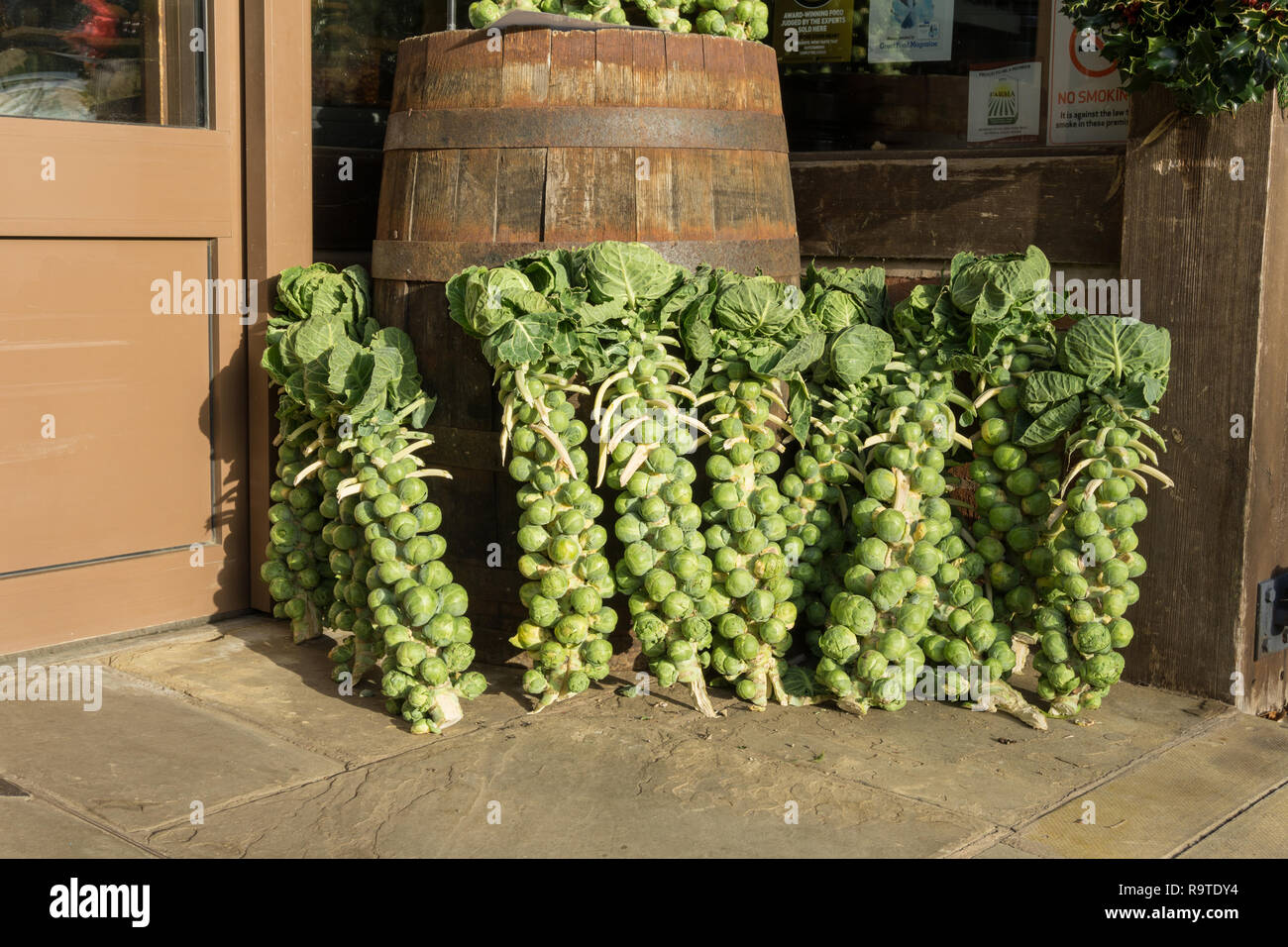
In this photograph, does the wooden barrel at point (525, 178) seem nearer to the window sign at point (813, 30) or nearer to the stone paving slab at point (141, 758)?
the stone paving slab at point (141, 758)

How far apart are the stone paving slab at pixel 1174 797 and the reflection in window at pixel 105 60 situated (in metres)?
2.84

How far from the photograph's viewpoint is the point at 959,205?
12.7 feet

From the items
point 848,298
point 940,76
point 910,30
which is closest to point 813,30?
point 910,30

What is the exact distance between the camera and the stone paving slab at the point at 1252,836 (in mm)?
2631

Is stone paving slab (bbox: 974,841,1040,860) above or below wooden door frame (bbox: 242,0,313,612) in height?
below

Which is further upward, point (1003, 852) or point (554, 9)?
point (554, 9)

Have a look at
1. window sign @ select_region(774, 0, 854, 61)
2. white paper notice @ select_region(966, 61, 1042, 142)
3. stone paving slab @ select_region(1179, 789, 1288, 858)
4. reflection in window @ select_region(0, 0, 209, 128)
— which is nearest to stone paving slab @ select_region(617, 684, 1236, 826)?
stone paving slab @ select_region(1179, 789, 1288, 858)

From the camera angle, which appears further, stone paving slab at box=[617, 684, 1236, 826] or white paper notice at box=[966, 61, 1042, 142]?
white paper notice at box=[966, 61, 1042, 142]

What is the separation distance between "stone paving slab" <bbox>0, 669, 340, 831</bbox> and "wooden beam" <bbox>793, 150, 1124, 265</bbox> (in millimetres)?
2183

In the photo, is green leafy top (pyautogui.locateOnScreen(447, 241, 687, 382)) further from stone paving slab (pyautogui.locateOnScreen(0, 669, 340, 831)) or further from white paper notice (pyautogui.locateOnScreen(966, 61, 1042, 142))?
white paper notice (pyautogui.locateOnScreen(966, 61, 1042, 142))

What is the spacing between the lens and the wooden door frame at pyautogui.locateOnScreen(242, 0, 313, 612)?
3.78 metres

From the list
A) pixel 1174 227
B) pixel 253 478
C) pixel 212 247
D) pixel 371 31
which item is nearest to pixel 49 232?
pixel 212 247

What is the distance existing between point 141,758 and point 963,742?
1.83m

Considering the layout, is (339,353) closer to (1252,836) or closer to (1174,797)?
(1174,797)
